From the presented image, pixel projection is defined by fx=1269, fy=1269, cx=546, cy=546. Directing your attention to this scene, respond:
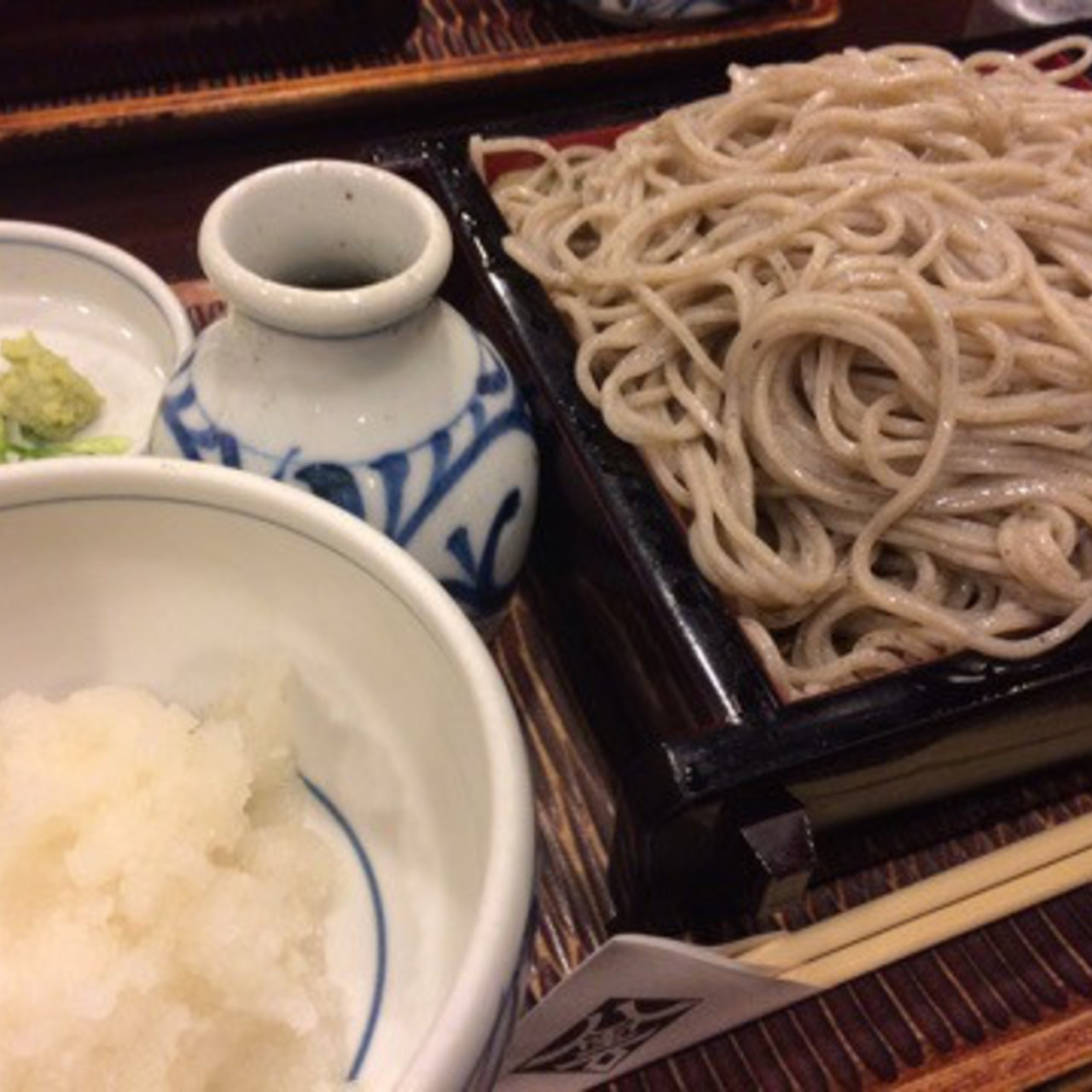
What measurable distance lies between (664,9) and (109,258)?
0.94 metres

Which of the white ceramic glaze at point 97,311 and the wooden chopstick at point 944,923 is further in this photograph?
the white ceramic glaze at point 97,311

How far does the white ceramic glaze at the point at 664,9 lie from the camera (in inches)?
76.8

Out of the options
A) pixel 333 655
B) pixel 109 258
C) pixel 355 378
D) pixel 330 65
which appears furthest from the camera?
pixel 330 65

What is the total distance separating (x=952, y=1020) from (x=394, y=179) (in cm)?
89

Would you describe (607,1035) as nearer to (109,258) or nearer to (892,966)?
(892,966)

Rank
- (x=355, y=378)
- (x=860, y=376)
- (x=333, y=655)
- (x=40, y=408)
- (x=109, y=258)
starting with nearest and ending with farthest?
(x=333, y=655) < (x=355, y=378) < (x=860, y=376) < (x=40, y=408) < (x=109, y=258)

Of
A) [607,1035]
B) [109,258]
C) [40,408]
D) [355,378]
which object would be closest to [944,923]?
[607,1035]

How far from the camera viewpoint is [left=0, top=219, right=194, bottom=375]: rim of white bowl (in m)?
1.53

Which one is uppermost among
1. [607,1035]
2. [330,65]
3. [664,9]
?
[664,9]

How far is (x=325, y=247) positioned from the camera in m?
1.12

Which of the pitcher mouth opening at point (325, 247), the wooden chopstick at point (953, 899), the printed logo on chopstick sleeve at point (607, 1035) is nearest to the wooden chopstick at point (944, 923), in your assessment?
the wooden chopstick at point (953, 899)

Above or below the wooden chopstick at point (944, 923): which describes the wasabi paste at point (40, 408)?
above

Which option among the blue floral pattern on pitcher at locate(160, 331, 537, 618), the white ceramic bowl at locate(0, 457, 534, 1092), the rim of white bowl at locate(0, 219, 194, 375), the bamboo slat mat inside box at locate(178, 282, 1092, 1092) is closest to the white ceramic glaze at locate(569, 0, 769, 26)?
the rim of white bowl at locate(0, 219, 194, 375)

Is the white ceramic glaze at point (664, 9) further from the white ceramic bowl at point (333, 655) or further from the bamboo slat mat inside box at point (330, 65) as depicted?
the white ceramic bowl at point (333, 655)
